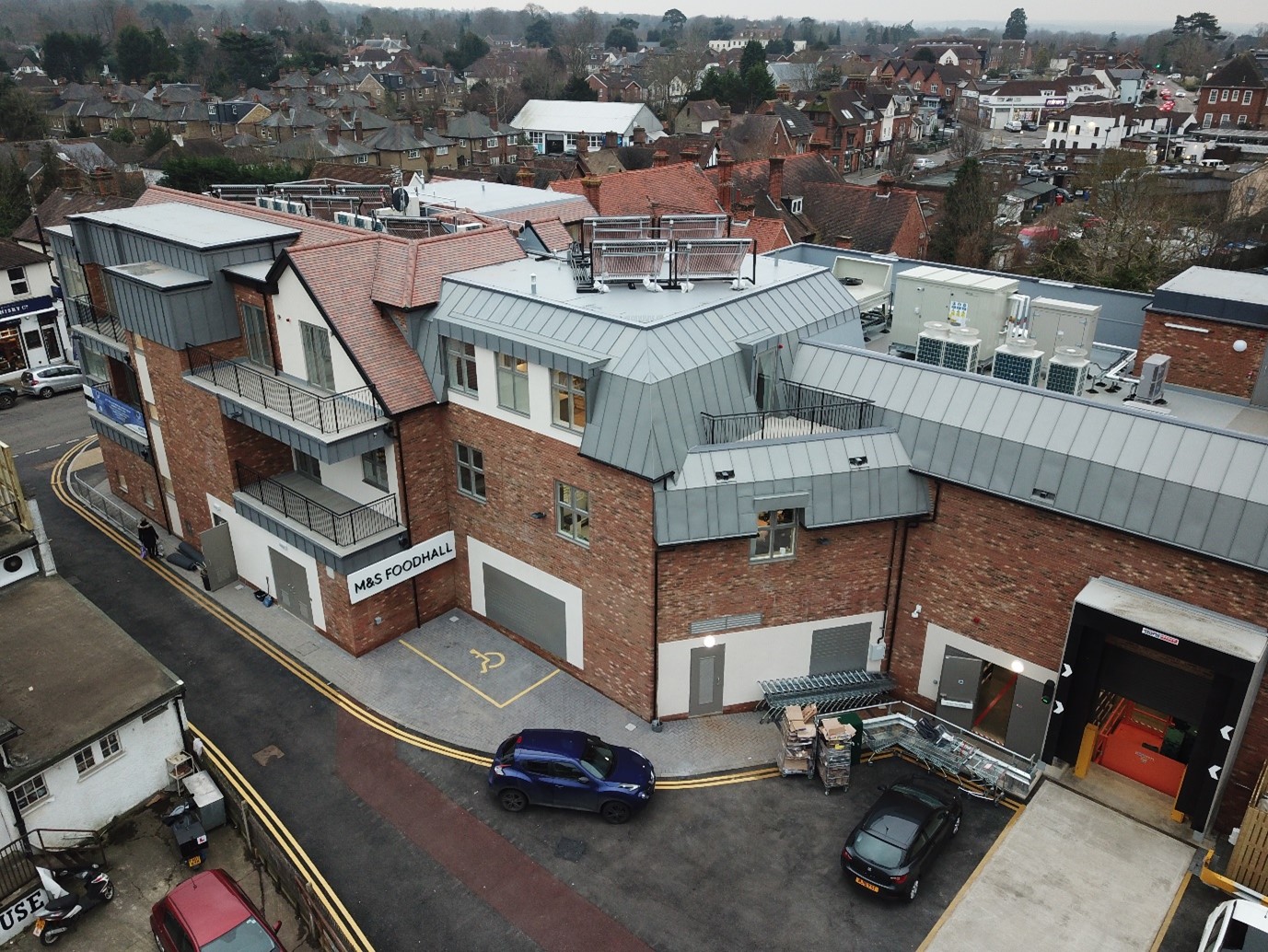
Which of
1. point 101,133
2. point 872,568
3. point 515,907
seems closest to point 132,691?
point 515,907

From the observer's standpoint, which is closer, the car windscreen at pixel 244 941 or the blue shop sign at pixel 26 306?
the car windscreen at pixel 244 941

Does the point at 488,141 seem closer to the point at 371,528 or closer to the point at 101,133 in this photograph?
the point at 101,133

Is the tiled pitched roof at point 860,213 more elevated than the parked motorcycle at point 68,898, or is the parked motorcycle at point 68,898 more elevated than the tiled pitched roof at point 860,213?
the tiled pitched roof at point 860,213

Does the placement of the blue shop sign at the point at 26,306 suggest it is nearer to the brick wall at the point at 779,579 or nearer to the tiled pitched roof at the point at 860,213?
the brick wall at the point at 779,579

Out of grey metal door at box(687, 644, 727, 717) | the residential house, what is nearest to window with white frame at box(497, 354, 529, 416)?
grey metal door at box(687, 644, 727, 717)

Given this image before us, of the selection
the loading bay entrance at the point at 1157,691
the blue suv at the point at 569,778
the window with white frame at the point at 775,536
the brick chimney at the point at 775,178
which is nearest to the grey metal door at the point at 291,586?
the blue suv at the point at 569,778

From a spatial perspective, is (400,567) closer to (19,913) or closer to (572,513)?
(572,513)
